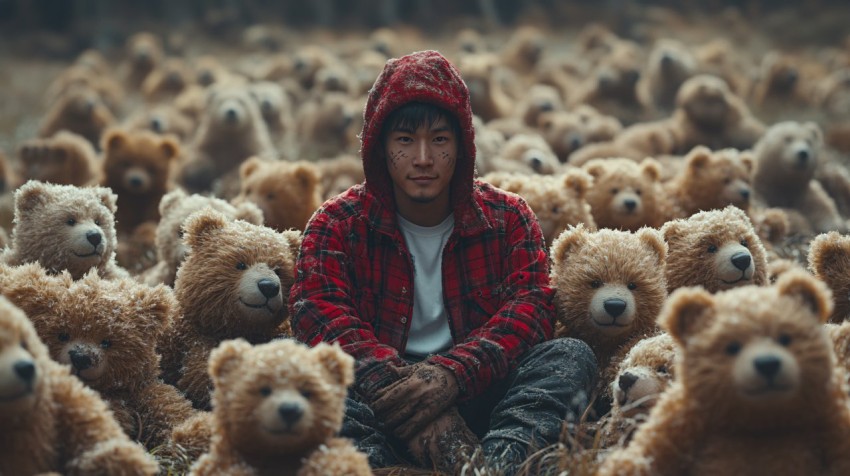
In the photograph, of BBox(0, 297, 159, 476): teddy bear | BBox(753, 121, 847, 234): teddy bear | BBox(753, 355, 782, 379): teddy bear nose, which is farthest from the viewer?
BBox(753, 121, 847, 234): teddy bear

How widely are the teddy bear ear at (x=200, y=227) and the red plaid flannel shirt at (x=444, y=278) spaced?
0.47 metres

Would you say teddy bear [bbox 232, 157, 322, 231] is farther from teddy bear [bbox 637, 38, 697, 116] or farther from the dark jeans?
teddy bear [bbox 637, 38, 697, 116]

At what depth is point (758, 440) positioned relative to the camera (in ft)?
8.12

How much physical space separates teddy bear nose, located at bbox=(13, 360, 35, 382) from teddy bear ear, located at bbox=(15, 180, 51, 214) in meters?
1.93

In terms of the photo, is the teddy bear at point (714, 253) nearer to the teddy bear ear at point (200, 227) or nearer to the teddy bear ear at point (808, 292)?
the teddy bear ear at point (808, 292)

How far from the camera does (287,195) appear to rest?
18.1 ft

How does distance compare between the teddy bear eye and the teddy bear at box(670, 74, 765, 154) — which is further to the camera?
the teddy bear at box(670, 74, 765, 154)

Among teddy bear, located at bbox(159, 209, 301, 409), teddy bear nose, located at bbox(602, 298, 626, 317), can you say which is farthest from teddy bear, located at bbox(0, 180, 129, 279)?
teddy bear nose, located at bbox(602, 298, 626, 317)

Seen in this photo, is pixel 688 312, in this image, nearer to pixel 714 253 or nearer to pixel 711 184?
pixel 714 253

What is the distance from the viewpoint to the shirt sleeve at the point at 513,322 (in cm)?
342

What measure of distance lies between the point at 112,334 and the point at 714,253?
2424 millimetres

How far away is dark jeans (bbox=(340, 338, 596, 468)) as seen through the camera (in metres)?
3.23

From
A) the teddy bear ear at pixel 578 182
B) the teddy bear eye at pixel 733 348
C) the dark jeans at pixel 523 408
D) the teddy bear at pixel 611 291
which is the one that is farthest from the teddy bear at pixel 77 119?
the teddy bear eye at pixel 733 348

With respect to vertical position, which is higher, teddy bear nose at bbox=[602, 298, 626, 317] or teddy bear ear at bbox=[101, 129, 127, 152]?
teddy bear ear at bbox=[101, 129, 127, 152]
